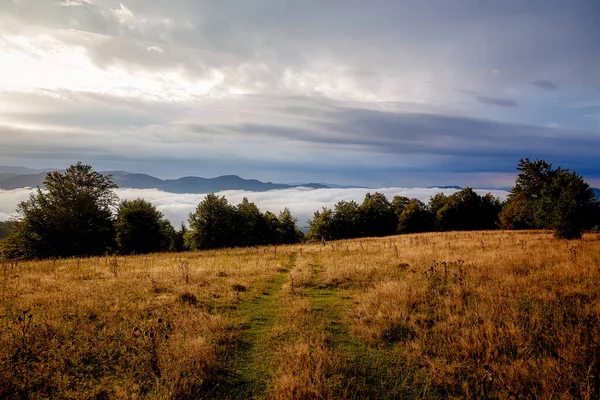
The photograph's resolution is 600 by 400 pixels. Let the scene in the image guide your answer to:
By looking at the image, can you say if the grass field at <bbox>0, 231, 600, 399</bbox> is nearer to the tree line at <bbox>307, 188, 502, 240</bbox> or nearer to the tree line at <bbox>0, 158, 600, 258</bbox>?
the tree line at <bbox>0, 158, 600, 258</bbox>

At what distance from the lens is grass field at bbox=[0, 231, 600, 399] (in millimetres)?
5449

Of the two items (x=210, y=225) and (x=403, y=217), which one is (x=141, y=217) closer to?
(x=210, y=225)

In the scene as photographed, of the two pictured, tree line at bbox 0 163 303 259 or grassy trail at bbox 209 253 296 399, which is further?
tree line at bbox 0 163 303 259

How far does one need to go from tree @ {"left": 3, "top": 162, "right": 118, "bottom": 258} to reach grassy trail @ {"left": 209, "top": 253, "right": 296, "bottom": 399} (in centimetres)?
3266

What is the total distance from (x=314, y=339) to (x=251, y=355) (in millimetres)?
1637

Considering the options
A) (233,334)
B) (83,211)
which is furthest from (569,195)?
(83,211)

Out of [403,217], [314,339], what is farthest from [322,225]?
[314,339]

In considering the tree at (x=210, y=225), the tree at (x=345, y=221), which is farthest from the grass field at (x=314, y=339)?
the tree at (x=345, y=221)

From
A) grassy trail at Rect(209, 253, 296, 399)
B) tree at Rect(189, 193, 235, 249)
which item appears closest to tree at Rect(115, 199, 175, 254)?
tree at Rect(189, 193, 235, 249)

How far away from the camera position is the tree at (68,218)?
33.5 metres

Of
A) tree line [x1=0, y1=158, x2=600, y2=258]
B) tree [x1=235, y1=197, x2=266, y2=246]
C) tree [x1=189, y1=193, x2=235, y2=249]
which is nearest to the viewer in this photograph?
tree line [x1=0, y1=158, x2=600, y2=258]

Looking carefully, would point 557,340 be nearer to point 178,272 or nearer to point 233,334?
point 233,334

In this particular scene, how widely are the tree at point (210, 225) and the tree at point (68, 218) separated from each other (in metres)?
11.0

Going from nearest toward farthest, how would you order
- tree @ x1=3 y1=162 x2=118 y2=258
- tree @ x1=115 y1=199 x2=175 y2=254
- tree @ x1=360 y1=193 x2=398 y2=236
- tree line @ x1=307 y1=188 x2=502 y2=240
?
tree @ x1=3 y1=162 x2=118 y2=258
tree @ x1=115 y1=199 x2=175 y2=254
tree line @ x1=307 y1=188 x2=502 y2=240
tree @ x1=360 y1=193 x2=398 y2=236
